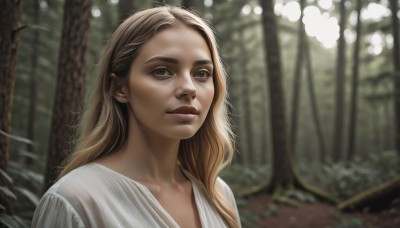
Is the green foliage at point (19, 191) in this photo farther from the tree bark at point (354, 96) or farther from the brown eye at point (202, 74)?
the tree bark at point (354, 96)

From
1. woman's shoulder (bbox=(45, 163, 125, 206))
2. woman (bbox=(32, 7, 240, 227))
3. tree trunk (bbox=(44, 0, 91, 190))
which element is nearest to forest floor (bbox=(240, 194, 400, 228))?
tree trunk (bbox=(44, 0, 91, 190))

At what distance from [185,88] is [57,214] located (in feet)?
2.72

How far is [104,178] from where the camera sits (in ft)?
6.09

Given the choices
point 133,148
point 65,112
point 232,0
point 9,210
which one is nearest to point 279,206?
point 65,112

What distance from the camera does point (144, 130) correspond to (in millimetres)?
2064

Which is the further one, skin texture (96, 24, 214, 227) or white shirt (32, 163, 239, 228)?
skin texture (96, 24, 214, 227)

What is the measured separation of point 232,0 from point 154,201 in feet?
53.0

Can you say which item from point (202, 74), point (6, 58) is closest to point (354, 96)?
point (6, 58)

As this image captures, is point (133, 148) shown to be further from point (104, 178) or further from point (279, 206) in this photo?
point (279, 206)

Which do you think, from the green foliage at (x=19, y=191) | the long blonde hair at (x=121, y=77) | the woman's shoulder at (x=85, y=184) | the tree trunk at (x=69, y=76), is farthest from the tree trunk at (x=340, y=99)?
the woman's shoulder at (x=85, y=184)

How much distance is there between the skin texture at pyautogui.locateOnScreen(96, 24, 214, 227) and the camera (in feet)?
6.26

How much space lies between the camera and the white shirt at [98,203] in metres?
1.65

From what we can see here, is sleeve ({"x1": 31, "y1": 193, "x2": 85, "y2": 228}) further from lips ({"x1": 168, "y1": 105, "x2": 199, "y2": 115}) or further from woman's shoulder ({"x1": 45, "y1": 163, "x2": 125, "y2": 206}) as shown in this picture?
lips ({"x1": 168, "y1": 105, "x2": 199, "y2": 115})

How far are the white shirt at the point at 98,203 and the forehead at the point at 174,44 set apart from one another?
646mm
